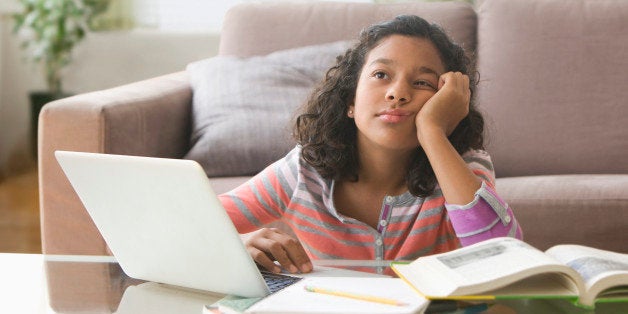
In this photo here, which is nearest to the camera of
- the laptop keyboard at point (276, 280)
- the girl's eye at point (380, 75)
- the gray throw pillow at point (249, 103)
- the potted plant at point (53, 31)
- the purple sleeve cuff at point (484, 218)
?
the laptop keyboard at point (276, 280)

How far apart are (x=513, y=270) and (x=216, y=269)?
0.34 metres

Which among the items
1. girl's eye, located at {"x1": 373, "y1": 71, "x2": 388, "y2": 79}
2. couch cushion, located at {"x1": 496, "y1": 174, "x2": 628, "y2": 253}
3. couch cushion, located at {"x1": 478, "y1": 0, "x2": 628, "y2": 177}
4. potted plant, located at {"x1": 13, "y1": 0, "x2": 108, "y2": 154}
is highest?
girl's eye, located at {"x1": 373, "y1": 71, "x2": 388, "y2": 79}

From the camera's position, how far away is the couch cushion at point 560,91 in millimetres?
2395

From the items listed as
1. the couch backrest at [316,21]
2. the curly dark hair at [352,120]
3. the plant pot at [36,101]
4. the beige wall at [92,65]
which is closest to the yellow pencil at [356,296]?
the curly dark hair at [352,120]

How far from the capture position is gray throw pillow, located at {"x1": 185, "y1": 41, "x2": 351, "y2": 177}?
7.64ft

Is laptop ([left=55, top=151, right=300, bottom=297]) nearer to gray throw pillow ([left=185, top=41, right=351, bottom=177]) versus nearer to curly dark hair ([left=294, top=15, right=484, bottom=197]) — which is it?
curly dark hair ([left=294, top=15, right=484, bottom=197])

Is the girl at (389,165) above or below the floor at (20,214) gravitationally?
above

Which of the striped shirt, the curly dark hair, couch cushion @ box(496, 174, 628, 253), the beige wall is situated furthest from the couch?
the beige wall

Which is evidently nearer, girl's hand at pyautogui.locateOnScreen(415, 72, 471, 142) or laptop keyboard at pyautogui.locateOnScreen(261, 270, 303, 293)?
laptop keyboard at pyautogui.locateOnScreen(261, 270, 303, 293)

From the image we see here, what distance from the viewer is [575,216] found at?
2.05 m

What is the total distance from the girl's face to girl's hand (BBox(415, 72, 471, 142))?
0.06ft

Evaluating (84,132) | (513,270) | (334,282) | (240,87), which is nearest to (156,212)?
(334,282)

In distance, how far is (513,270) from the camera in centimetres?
101

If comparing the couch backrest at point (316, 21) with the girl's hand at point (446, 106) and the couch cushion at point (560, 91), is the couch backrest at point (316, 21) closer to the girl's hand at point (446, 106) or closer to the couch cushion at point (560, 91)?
the couch cushion at point (560, 91)
